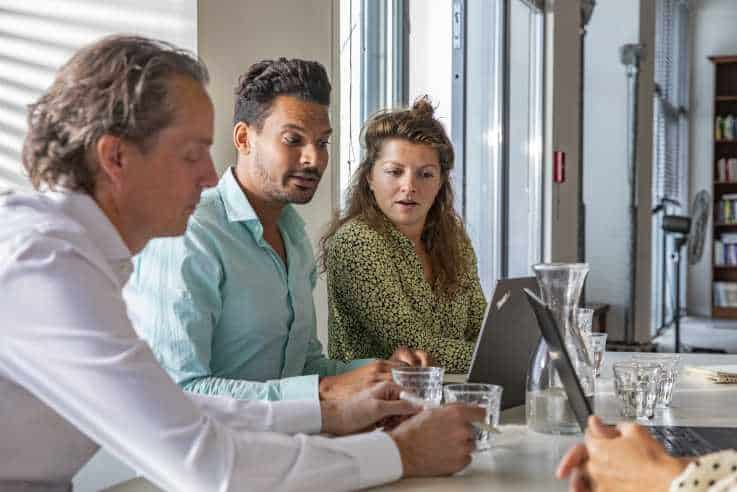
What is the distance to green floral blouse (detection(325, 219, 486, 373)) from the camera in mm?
2418

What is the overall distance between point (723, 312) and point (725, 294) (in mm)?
196

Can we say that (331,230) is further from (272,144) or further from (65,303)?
(65,303)

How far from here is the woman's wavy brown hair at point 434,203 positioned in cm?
268

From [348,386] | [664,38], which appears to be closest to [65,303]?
[348,386]

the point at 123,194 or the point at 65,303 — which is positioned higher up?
the point at 123,194

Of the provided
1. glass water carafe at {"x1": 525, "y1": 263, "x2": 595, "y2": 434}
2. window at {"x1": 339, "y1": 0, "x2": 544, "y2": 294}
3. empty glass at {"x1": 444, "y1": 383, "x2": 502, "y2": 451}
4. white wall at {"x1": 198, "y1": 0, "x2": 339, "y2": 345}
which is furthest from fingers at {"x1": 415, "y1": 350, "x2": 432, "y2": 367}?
window at {"x1": 339, "y1": 0, "x2": 544, "y2": 294}

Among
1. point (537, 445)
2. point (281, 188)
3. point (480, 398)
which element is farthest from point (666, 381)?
point (281, 188)

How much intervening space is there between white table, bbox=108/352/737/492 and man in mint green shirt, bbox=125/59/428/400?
307 millimetres

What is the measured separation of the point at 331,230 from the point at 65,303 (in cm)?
156

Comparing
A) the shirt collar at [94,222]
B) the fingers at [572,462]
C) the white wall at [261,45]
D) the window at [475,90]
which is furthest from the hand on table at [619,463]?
the window at [475,90]

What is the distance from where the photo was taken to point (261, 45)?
91.4 inches

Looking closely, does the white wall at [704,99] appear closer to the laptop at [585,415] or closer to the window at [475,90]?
the window at [475,90]

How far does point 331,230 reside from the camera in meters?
2.57

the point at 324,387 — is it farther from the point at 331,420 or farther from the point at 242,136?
the point at 242,136
